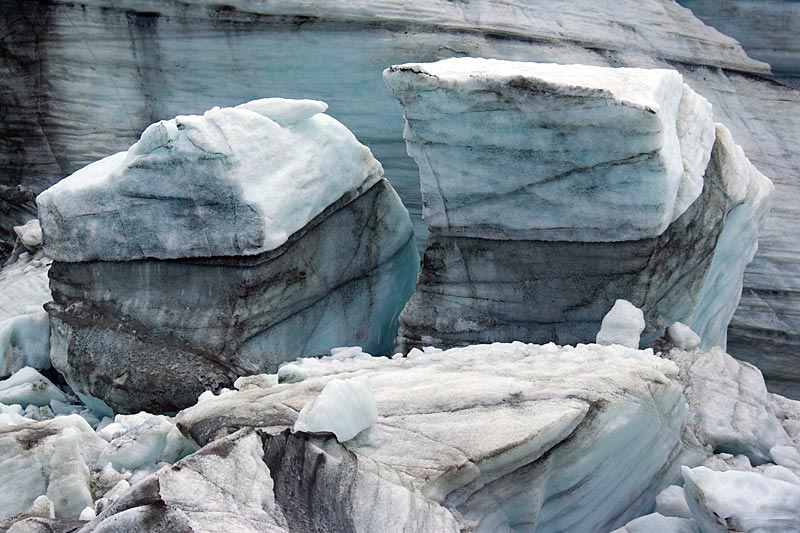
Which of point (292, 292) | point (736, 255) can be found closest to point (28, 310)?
point (292, 292)

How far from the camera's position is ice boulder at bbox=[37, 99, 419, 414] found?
4.02 metres

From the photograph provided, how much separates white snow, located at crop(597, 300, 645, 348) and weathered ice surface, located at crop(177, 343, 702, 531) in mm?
473

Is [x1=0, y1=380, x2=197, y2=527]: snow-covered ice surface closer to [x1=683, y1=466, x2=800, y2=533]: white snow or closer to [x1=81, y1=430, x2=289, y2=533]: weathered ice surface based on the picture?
[x1=81, y1=430, x2=289, y2=533]: weathered ice surface

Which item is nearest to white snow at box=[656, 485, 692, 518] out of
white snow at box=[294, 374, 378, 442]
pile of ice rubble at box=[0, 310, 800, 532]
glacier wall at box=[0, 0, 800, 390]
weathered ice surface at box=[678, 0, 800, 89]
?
pile of ice rubble at box=[0, 310, 800, 532]

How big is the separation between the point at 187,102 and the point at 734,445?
190 inches

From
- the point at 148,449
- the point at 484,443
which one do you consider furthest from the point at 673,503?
the point at 148,449

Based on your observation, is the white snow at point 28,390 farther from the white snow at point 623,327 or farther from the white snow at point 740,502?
the white snow at point 740,502

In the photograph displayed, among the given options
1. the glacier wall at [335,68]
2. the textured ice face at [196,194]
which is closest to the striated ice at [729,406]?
the textured ice face at [196,194]

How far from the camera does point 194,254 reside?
4.07 metres

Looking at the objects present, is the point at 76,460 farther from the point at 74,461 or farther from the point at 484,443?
the point at 484,443

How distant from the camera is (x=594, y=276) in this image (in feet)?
13.8

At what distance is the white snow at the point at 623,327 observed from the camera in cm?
393

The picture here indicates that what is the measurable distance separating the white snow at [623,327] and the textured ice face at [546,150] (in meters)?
0.34

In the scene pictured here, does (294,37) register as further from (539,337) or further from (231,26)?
(539,337)
